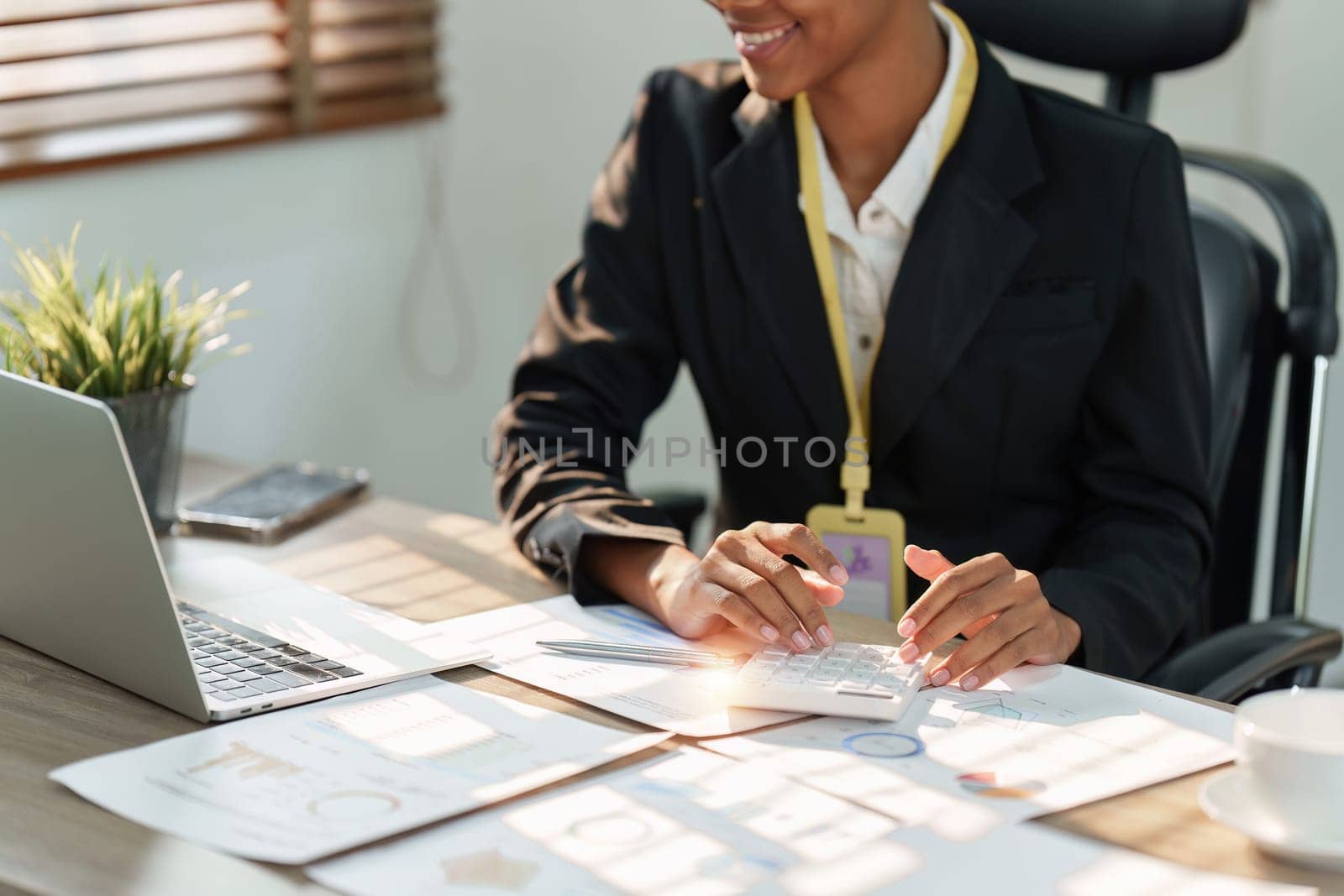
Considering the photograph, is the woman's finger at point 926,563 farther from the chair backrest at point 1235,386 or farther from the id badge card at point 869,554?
the chair backrest at point 1235,386

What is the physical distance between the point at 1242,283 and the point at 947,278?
32 centimetres

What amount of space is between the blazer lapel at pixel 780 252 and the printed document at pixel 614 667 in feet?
1.24

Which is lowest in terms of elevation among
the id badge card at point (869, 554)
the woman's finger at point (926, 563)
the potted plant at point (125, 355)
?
the id badge card at point (869, 554)

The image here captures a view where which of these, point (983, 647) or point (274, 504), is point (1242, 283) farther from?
point (274, 504)

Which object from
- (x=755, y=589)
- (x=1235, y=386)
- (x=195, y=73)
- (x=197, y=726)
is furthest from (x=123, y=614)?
(x=195, y=73)

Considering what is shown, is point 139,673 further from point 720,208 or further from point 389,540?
point 720,208

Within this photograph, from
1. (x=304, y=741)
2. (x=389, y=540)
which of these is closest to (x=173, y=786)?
(x=304, y=741)

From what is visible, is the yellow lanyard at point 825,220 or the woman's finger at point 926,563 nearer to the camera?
the woman's finger at point 926,563

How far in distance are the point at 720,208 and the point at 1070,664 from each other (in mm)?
635

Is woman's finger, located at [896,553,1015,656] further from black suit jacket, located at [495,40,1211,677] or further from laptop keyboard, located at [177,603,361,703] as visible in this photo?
laptop keyboard, located at [177,603,361,703]

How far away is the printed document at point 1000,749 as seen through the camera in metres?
0.90

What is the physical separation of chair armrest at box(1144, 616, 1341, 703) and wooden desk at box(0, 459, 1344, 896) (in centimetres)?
32

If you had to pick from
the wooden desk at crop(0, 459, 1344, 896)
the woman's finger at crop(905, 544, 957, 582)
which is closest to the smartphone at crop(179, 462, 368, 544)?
the wooden desk at crop(0, 459, 1344, 896)
